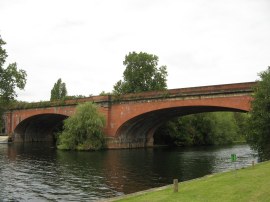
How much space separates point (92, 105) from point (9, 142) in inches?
1120

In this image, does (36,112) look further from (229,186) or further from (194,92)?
(229,186)

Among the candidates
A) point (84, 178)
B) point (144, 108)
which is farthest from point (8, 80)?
point (144, 108)

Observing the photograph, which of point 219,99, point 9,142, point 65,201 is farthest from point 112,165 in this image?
point 9,142

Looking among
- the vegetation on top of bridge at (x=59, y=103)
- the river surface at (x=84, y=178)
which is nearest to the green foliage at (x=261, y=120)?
the river surface at (x=84, y=178)

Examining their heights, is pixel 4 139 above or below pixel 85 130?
below

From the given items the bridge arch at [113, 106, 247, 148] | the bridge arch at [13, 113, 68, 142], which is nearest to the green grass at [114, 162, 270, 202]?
the bridge arch at [113, 106, 247, 148]

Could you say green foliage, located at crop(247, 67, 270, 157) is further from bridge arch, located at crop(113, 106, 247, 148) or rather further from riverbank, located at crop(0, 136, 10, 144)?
riverbank, located at crop(0, 136, 10, 144)

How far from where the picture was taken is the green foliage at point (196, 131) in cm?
6481

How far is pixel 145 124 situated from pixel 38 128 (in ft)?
105

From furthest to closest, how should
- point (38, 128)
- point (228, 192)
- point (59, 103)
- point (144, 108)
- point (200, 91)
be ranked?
point (38, 128) → point (59, 103) → point (144, 108) → point (200, 91) → point (228, 192)

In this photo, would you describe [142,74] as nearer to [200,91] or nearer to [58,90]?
[200,91]

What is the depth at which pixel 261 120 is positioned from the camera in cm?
2731

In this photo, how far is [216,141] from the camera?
70875 millimetres

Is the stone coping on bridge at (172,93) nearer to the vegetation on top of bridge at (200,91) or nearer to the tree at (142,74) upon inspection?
the vegetation on top of bridge at (200,91)
